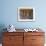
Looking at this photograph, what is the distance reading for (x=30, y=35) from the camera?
3.55 m

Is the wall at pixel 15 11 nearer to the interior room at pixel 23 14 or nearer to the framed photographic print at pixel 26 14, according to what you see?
the interior room at pixel 23 14

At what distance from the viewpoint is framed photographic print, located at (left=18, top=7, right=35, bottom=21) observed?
4.05 meters

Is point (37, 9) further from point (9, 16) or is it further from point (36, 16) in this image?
point (9, 16)

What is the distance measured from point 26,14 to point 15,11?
364 millimetres

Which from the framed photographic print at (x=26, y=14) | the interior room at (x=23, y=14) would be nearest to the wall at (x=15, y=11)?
the interior room at (x=23, y=14)

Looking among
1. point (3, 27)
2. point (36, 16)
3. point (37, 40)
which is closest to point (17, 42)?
point (37, 40)

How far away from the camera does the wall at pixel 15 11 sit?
4059mm

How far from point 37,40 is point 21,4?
4.15 feet

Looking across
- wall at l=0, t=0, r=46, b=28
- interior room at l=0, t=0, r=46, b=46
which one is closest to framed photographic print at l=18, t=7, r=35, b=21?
interior room at l=0, t=0, r=46, b=46

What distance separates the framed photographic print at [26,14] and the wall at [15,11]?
0.12 metres

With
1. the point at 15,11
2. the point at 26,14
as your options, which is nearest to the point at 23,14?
the point at 26,14

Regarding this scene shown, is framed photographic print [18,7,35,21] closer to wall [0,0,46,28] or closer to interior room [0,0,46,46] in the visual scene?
interior room [0,0,46,46]

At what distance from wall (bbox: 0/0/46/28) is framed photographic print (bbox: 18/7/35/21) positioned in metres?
0.12

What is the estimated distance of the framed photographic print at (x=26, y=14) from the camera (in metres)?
4.05
